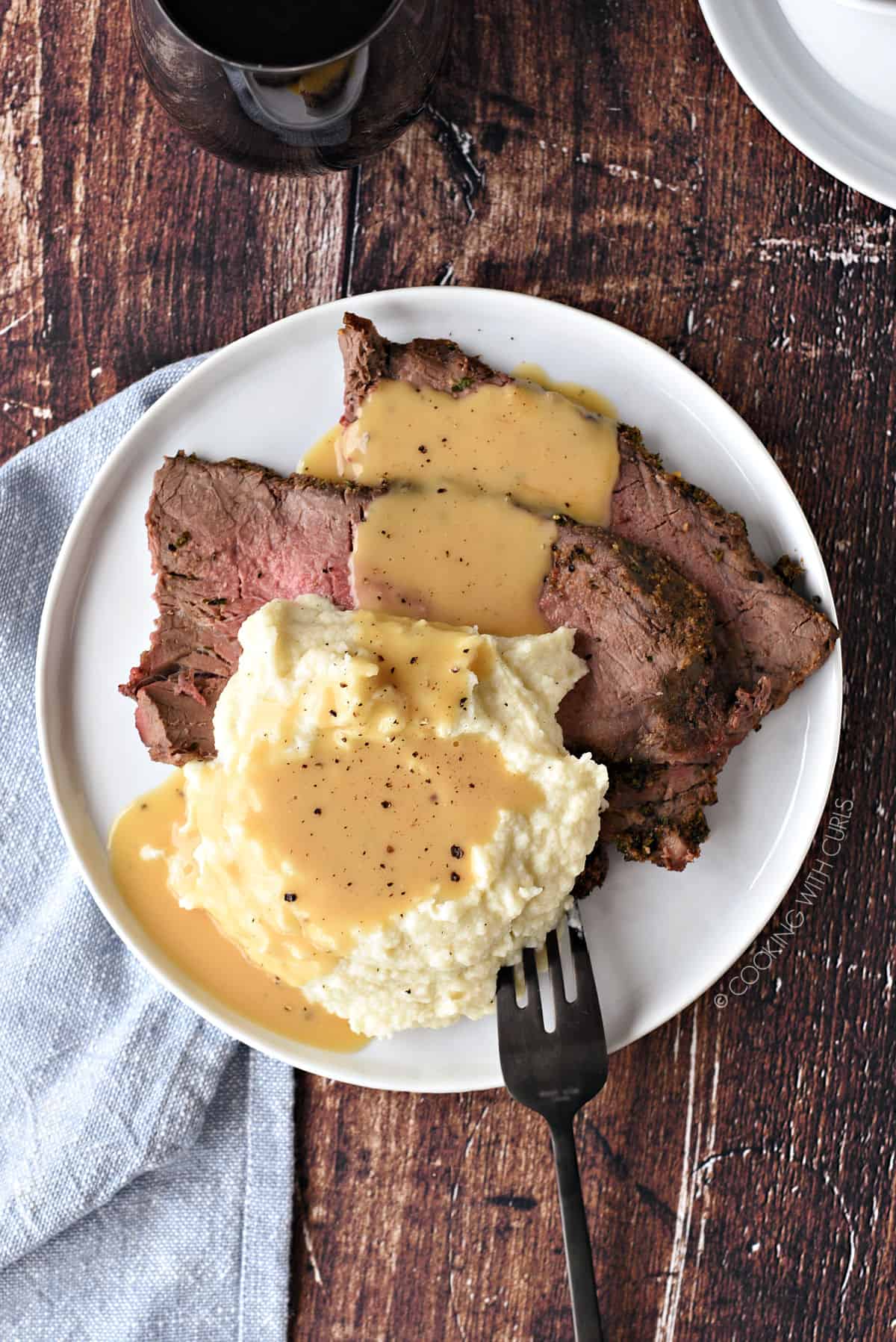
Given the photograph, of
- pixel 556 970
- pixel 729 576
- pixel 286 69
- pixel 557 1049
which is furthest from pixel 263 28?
pixel 557 1049

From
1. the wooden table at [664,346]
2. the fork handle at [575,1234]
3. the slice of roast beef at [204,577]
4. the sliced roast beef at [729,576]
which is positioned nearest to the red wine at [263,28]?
the wooden table at [664,346]

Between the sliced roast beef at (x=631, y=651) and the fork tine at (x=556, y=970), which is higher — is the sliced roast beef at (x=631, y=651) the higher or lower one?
the higher one

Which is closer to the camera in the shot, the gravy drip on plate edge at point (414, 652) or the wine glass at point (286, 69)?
the wine glass at point (286, 69)

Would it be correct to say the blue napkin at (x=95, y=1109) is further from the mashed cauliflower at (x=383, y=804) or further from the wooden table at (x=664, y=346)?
the mashed cauliflower at (x=383, y=804)

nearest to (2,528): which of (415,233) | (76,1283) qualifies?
(415,233)

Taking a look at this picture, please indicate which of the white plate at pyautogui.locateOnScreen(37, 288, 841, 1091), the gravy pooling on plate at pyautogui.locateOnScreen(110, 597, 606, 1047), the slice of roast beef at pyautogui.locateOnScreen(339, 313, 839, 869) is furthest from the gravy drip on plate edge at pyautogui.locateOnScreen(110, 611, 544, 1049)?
the white plate at pyautogui.locateOnScreen(37, 288, 841, 1091)

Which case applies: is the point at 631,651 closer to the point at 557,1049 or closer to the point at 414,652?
the point at 414,652

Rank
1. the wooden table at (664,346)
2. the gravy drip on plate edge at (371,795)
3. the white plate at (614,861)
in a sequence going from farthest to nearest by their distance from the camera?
the wooden table at (664,346) → the white plate at (614,861) → the gravy drip on plate edge at (371,795)
